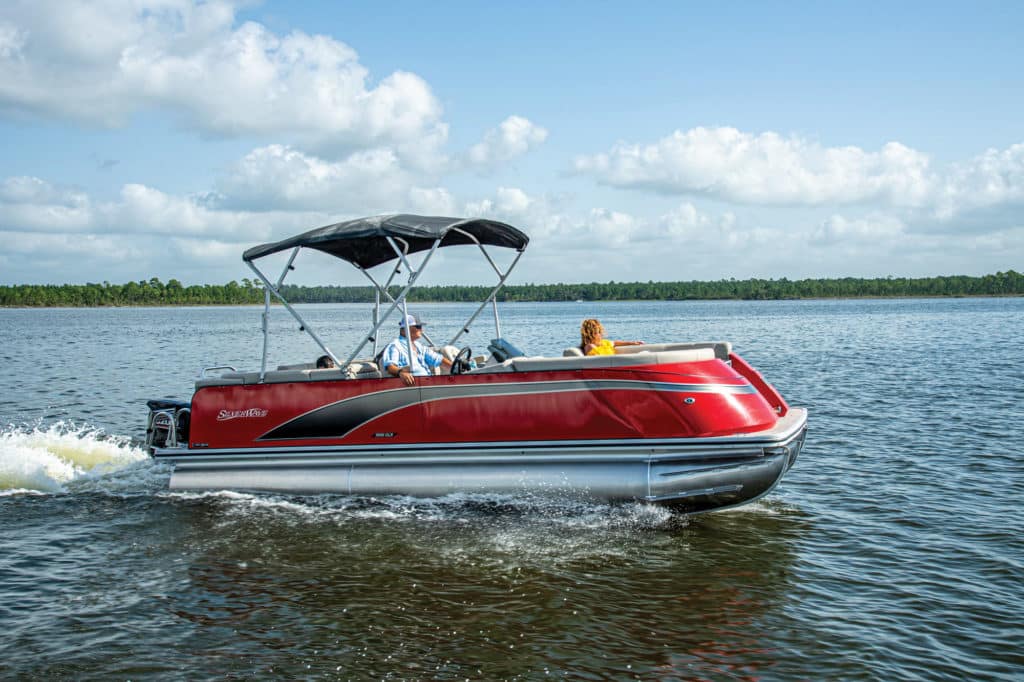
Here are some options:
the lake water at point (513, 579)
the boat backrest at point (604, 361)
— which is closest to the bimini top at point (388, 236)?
the boat backrest at point (604, 361)

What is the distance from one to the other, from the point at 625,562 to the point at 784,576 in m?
1.33

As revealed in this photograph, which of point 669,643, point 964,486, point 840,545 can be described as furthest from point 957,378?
point 669,643

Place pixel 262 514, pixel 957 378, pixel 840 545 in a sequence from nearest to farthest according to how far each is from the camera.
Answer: pixel 840 545
pixel 262 514
pixel 957 378

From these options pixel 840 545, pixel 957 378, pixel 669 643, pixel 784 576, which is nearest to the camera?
pixel 669 643

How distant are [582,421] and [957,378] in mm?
16445

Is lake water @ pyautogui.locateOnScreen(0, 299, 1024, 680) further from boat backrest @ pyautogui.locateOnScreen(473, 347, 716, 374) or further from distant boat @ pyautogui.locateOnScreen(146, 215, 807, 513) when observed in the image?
boat backrest @ pyautogui.locateOnScreen(473, 347, 716, 374)

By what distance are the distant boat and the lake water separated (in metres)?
0.34

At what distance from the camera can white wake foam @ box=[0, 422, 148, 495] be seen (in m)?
9.98

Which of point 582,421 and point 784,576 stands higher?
point 582,421

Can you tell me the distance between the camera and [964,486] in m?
9.46

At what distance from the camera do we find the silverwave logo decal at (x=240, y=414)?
9.01m

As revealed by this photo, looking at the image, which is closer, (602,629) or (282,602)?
(602,629)

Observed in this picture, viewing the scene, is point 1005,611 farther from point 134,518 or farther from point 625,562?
point 134,518

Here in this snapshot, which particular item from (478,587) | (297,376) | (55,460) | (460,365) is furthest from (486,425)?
(55,460)
